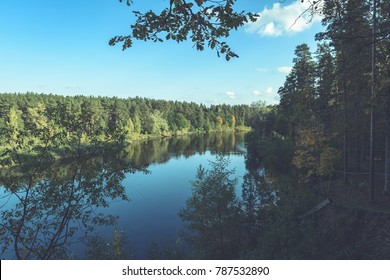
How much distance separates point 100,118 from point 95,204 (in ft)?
241

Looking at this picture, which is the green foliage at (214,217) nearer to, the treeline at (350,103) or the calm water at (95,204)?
the calm water at (95,204)

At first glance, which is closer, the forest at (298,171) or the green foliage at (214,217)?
→ the forest at (298,171)

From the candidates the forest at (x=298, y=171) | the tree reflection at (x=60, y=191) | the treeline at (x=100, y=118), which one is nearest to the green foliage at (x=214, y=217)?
the forest at (x=298, y=171)

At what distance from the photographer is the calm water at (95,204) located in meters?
7.25

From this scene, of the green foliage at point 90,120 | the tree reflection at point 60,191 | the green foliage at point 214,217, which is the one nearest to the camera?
the tree reflection at point 60,191

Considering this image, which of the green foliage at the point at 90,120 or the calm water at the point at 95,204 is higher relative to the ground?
the green foliage at the point at 90,120

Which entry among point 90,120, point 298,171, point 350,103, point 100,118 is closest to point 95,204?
point 90,120

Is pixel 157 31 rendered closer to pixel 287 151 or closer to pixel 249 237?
pixel 249 237

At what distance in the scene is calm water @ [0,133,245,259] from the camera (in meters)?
7.25

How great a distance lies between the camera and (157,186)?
112 feet

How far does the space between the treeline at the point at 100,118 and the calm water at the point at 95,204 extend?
31.4 inches

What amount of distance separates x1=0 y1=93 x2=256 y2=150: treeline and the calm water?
0.80 metres

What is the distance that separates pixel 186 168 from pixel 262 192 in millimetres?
26961
